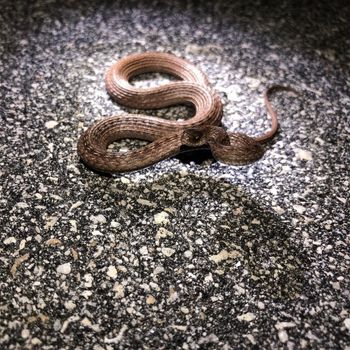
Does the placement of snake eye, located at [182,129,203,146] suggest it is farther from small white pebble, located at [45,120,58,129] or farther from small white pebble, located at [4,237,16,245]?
small white pebble, located at [4,237,16,245]

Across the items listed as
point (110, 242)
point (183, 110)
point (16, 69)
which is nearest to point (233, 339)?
point (110, 242)

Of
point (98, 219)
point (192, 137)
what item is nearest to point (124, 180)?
A: point (98, 219)

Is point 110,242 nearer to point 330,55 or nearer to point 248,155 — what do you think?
point 248,155

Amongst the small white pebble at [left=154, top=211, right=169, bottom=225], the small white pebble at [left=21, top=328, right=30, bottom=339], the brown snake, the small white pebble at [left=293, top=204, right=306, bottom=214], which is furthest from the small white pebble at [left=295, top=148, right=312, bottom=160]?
the small white pebble at [left=21, top=328, right=30, bottom=339]

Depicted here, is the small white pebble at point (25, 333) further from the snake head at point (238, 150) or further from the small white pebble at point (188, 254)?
the snake head at point (238, 150)

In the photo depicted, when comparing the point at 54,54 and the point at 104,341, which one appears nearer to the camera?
the point at 104,341

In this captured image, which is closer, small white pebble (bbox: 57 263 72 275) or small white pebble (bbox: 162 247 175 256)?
small white pebble (bbox: 57 263 72 275)
